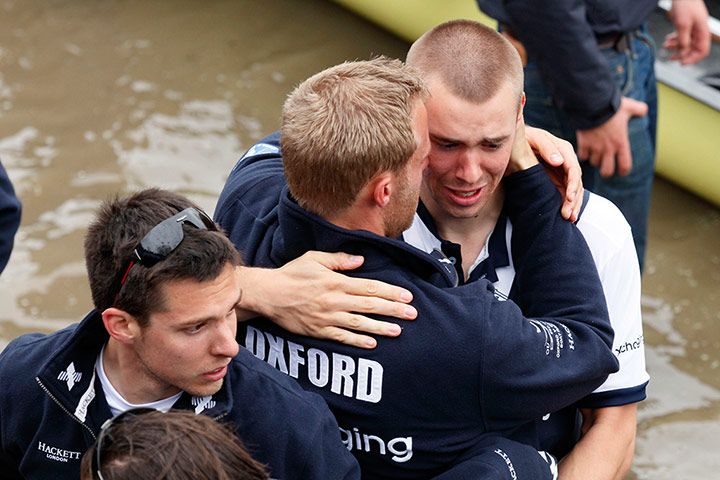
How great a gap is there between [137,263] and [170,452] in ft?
1.80

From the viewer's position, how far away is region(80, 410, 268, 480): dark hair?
142cm

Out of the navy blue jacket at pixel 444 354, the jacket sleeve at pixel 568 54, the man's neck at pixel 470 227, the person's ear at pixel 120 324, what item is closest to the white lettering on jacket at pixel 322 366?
the navy blue jacket at pixel 444 354

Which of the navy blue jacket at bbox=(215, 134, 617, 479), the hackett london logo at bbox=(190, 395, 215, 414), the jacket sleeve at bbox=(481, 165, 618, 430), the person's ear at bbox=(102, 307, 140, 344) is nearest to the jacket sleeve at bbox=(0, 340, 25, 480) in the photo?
the person's ear at bbox=(102, 307, 140, 344)

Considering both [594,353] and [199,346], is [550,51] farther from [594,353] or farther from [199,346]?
[199,346]

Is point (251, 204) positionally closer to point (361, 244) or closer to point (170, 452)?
point (361, 244)

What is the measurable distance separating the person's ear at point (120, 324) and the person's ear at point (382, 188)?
575 millimetres

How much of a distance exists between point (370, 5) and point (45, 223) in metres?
2.53

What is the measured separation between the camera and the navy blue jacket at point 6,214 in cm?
268

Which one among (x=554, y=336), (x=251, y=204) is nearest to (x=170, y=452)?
(x=554, y=336)

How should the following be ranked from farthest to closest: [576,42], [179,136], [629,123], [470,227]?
[179,136] < [629,123] < [576,42] < [470,227]

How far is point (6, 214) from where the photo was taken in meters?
2.71

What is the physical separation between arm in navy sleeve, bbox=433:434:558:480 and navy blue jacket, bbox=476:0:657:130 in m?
1.73

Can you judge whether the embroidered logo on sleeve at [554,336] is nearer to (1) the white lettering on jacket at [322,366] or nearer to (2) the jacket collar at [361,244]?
(2) the jacket collar at [361,244]

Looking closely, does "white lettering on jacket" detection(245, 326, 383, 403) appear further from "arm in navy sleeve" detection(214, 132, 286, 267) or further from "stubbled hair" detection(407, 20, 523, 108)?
"stubbled hair" detection(407, 20, 523, 108)
